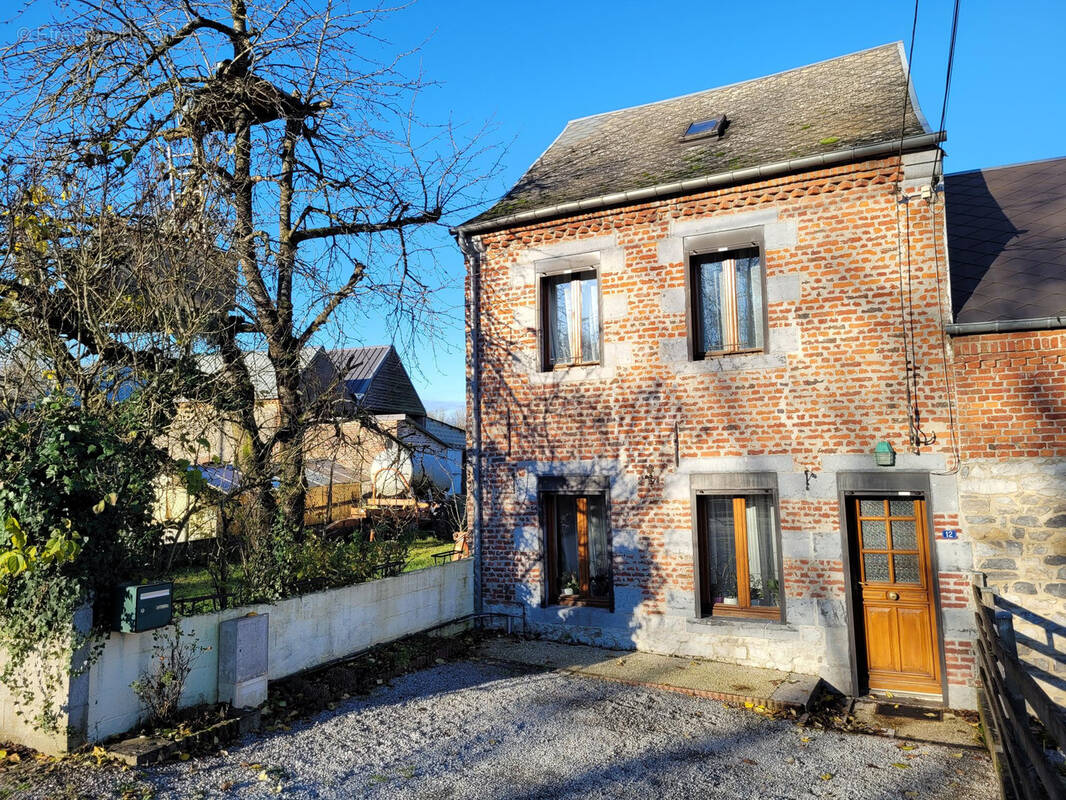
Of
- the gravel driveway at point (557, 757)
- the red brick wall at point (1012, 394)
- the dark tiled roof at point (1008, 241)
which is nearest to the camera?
the gravel driveway at point (557, 757)

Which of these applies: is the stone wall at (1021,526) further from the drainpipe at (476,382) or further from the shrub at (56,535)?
the shrub at (56,535)

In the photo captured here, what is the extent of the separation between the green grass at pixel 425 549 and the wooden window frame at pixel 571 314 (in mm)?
4808

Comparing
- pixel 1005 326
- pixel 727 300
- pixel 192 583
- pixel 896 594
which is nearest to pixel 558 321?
pixel 727 300

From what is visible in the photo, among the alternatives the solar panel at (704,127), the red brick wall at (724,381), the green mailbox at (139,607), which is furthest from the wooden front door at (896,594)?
the green mailbox at (139,607)

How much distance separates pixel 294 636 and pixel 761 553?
17.9 feet

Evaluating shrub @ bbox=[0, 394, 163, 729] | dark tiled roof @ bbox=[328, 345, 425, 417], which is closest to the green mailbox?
shrub @ bbox=[0, 394, 163, 729]

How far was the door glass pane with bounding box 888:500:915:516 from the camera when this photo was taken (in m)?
7.56

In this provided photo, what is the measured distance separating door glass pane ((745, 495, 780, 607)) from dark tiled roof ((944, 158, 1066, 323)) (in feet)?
9.97

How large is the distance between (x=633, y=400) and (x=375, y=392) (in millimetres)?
19006

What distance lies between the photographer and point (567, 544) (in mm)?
9562

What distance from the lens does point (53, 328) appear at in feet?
23.5

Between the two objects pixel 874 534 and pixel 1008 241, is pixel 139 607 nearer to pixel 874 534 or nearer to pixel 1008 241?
pixel 874 534

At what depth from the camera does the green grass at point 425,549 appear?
12719 millimetres

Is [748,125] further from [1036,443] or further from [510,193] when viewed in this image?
[1036,443]
